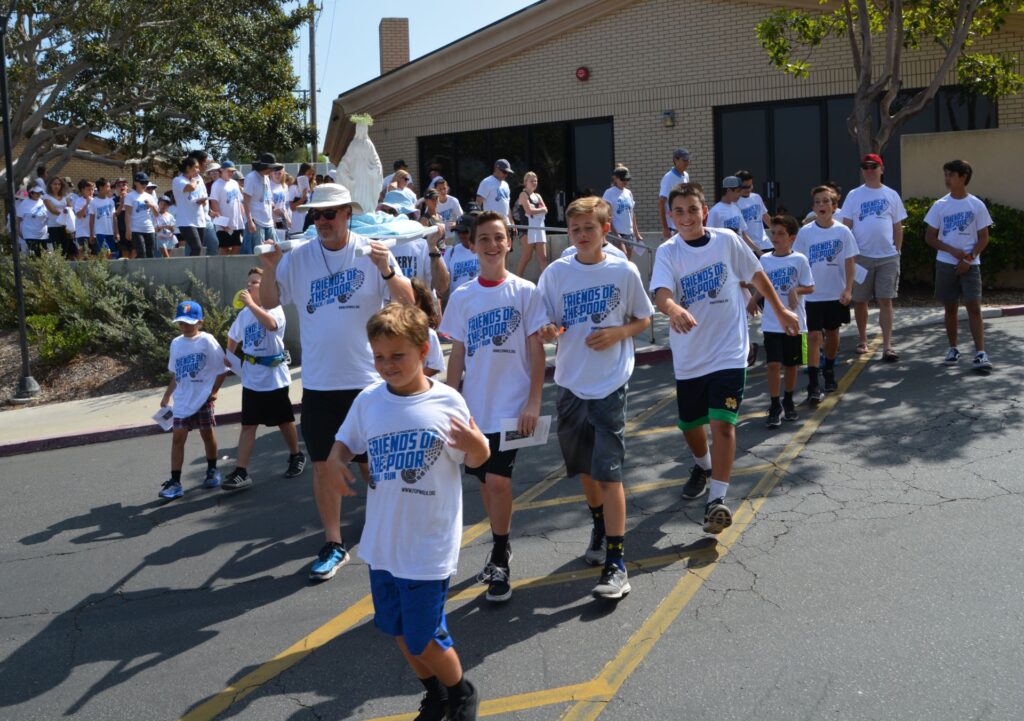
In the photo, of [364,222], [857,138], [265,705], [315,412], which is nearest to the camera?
[265,705]

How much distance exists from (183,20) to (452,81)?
5731 mm

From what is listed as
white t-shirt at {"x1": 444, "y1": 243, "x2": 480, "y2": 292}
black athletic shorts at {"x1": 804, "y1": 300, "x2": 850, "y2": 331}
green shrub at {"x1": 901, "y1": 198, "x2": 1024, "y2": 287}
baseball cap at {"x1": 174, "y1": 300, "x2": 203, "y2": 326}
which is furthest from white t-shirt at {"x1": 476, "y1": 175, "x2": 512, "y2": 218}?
baseball cap at {"x1": 174, "y1": 300, "x2": 203, "y2": 326}

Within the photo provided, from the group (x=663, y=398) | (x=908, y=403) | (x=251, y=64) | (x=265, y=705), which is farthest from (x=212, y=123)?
(x=265, y=705)

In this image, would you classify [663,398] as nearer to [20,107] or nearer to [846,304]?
[846,304]

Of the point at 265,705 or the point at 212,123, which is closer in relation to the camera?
the point at 265,705

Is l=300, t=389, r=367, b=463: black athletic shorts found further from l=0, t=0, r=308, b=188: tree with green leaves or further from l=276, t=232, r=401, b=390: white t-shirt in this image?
Result: l=0, t=0, r=308, b=188: tree with green leaves

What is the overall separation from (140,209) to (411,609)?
1413 cm

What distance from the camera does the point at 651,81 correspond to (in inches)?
806

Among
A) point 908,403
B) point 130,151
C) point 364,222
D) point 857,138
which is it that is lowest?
point 908,403

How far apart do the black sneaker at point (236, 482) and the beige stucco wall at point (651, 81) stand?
14.1 m

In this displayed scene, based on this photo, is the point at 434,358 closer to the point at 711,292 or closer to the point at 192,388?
the point at 711,292

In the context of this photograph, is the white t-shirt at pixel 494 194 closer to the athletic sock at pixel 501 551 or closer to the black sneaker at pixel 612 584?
the athletic sock at pixel 501 551

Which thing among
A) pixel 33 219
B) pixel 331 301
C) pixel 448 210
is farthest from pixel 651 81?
pixel 331 301

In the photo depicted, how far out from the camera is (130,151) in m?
23.8
